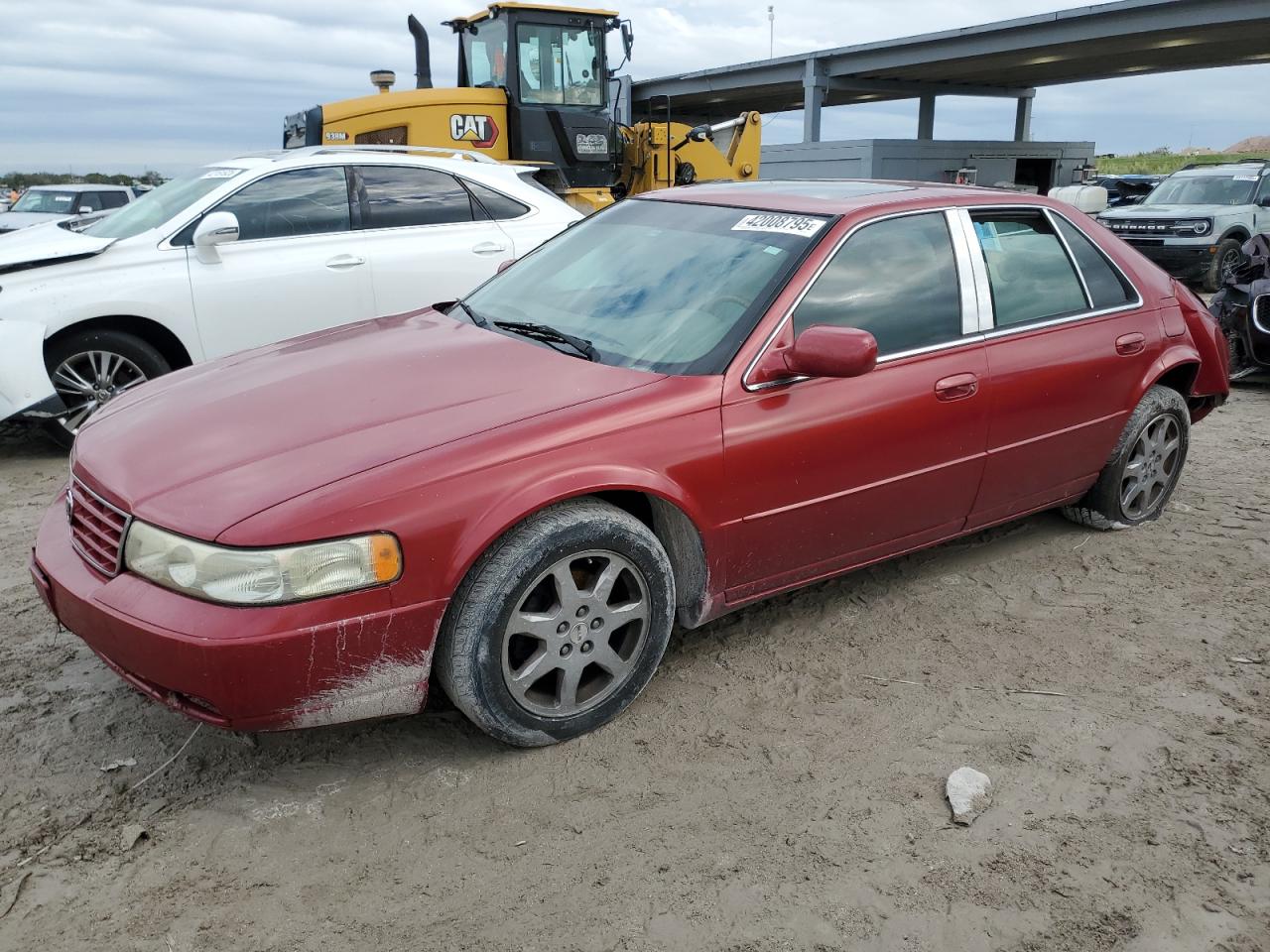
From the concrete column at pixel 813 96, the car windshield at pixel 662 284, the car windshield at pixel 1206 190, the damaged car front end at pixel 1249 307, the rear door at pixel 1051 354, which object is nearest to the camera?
the car windshield at pixel 662 284

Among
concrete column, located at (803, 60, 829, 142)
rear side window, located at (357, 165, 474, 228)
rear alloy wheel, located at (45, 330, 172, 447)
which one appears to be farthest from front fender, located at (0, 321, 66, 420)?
concrete column, located at (803, 60, 829, 142)

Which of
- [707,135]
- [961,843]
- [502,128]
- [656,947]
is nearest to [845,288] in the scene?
[961,843]

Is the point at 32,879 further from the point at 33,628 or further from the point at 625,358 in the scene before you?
the point at 625,358

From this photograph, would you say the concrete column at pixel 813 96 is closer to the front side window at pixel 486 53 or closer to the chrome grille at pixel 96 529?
the front side window at pixel 486 53

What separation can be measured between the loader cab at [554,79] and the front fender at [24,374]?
6297 millimetres

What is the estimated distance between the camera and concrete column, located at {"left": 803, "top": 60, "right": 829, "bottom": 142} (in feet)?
91.4

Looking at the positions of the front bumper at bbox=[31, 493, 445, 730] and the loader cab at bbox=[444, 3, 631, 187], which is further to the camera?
the loader cab at bbox=[444, 3, 631, 187]

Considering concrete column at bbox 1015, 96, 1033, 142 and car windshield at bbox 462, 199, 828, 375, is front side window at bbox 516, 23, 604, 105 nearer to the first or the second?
car windshield at bbox 462, 199, 828, 375

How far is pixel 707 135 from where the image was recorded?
1316cm

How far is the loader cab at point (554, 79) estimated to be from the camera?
10992mm

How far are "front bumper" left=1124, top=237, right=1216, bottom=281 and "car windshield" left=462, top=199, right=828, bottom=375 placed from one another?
1136 cm

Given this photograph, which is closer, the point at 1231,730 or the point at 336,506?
the point at 336,506

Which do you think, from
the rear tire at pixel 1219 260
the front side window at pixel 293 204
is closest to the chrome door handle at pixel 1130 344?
the front side window at pixel 293 204

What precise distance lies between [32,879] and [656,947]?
58.3 inches
